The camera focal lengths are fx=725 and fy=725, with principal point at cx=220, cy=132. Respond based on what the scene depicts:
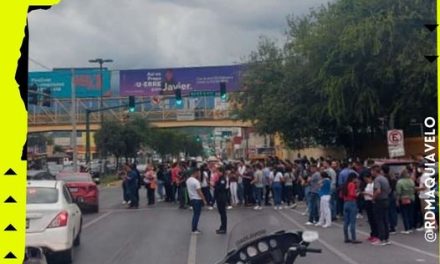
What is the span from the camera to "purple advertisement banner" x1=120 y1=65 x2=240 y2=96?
51344 mm

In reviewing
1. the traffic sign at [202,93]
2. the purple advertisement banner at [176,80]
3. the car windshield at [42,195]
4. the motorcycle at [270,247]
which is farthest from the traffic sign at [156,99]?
the motorcycle at [270,247]

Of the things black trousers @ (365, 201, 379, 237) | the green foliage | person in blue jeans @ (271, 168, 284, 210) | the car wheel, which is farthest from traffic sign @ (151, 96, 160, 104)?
the car wheel

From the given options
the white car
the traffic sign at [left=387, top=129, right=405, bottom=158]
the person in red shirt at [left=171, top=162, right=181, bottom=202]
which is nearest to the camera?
the white car

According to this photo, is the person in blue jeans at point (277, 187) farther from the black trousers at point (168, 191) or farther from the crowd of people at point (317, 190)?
the black trousers at point (168, 191)

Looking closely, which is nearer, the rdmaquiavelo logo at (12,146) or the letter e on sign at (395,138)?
the rdmaquiavelo logo at (12,146)

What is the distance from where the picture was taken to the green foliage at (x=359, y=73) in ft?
93.6

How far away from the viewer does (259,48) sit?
150 feet

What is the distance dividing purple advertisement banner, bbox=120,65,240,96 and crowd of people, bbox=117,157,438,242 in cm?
2020

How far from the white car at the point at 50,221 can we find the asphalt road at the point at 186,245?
1364 millimetres

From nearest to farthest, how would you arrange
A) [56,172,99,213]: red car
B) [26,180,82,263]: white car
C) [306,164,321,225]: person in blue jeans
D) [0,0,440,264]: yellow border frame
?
[0,0,440,264]: yellow border frame → [26,180,82,263]: white car → [306,164,321,225]: person in blue jeans → [56,172,99,213]: red car

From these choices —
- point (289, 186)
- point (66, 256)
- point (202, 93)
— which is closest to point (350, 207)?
point (66, 256)

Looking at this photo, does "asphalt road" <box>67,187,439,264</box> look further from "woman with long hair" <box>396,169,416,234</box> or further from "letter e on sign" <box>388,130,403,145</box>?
"letter e on sign" <box>388,130,403,145</box>

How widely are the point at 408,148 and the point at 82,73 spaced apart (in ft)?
91.9

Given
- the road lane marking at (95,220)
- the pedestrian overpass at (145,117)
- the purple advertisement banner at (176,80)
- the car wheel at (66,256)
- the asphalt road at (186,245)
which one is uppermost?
the purple advertisement banner at (176,80)
